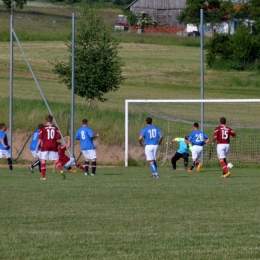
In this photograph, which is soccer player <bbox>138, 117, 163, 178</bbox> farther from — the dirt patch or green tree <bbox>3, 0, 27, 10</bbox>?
green tree <bbox>3, 0, 27, 10</bbox>

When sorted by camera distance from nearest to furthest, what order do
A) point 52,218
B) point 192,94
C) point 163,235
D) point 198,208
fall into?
point 163,235 → point 52,218 → point 198,208 → point 192,94

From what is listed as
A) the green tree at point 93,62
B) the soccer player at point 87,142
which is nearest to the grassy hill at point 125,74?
Answer: the green tree at point 93,62

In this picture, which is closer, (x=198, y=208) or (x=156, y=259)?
(x=156, y=259)

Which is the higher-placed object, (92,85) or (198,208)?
(92,85)

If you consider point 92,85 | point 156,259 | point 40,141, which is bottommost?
point 156,259

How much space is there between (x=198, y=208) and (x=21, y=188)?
16.1 feet

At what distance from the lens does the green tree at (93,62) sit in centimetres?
3015

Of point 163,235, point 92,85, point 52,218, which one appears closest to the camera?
point 163,235

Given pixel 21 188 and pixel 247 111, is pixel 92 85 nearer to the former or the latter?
pixel 247 111

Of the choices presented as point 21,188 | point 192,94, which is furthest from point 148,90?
point 21,188

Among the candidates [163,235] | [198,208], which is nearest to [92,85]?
[198,208]

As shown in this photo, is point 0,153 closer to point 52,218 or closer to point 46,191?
point 46,191

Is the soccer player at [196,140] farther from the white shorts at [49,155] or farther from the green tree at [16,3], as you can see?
the green tree at [16,3]

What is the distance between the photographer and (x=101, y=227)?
9.20m
